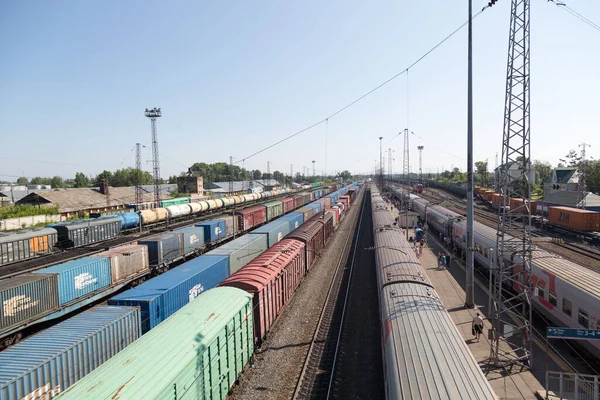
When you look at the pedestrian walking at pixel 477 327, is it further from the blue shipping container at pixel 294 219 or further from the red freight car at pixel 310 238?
the blue shipping container at pixel 294 219

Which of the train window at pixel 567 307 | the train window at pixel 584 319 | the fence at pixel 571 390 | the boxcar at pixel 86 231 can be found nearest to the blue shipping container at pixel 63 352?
the fence at pixel 571 390

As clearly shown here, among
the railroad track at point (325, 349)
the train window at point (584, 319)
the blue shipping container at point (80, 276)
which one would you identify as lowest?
the railroad track at point (325, 349)

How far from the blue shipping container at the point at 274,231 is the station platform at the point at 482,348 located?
13.4 meters

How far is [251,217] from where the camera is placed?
4538 centimetres

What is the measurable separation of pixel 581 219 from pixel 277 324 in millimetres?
42371

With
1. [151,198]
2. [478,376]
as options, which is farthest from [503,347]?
[151,198]

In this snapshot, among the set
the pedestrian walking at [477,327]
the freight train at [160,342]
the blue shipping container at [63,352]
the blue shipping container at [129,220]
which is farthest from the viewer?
the blue shipping container at [129,220]

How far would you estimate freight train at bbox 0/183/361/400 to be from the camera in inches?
320

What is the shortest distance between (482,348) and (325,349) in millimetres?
6924

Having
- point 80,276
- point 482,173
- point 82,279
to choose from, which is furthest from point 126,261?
point 482,173

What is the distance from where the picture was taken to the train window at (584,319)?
1369 cm

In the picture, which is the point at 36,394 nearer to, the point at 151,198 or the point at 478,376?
the point at 478,376

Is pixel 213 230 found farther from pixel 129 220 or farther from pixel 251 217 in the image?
pixel 129 220

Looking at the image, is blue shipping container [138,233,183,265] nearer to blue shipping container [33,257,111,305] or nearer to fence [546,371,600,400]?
blue shipping container [33,257,111,305]
